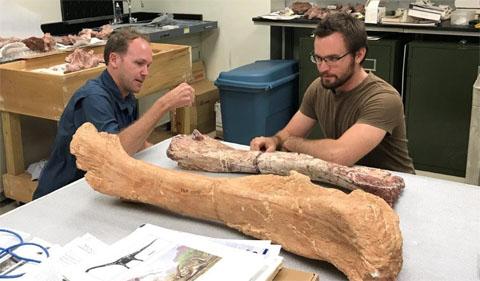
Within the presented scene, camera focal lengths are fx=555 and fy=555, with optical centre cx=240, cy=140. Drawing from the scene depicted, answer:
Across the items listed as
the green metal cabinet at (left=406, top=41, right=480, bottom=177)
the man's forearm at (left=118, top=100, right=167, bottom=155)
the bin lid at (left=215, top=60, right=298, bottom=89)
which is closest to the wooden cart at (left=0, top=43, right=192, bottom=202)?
the bin lid at (left=215, top=60, right=298, bottom=89)

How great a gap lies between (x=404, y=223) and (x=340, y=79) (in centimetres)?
85

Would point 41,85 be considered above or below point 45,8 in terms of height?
below

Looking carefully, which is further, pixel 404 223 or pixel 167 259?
pixel 404 223

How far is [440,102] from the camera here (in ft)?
12.6

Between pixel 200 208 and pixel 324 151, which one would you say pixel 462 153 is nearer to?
pixel 324 151

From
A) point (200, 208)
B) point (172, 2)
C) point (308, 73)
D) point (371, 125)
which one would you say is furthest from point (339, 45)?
point (172, 2)

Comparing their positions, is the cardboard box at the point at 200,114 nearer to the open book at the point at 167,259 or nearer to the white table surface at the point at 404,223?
the white table surface at the point at 404,223

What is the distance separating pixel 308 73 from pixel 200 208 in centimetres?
299

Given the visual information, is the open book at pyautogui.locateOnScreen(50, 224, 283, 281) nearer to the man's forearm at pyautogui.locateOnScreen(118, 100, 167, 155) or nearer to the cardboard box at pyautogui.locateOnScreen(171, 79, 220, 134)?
the man's forearm at pyautogui.locateOnScreen(118, 100, 167, 155)

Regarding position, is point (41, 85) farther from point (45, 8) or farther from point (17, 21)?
point (45, 8)

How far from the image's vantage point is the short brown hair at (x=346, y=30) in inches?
87.1

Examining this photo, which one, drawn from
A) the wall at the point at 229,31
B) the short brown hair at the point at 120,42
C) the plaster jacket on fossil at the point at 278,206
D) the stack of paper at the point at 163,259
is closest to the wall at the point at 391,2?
the wall at the point at 229,31

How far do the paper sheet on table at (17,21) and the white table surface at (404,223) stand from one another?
231 centimetres

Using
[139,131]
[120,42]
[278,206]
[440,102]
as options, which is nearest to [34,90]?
[120,42]
